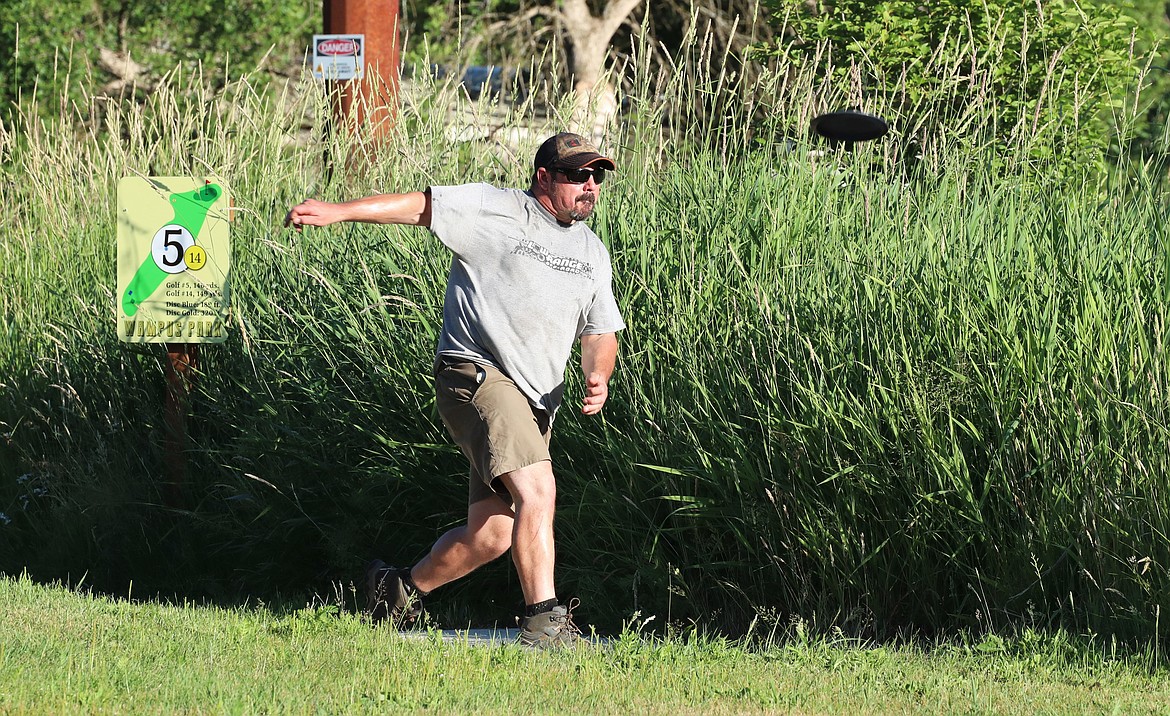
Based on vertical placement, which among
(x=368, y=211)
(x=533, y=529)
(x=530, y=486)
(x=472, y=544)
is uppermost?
(x=368, y=211)

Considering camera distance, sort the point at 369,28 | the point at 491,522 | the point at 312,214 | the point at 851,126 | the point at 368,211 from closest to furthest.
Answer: the point at 312,214 → the point at 368,211 → the point at 491,522 → the point at 851,126 → the point at 369,28

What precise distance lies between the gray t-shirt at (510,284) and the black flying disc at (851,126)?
4.82 ft

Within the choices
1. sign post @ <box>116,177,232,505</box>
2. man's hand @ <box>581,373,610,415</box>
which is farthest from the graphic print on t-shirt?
sign post @ <box>116,177,232,505</box>

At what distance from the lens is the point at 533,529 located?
16.8 ft

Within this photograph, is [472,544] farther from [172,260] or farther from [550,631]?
[172,260]

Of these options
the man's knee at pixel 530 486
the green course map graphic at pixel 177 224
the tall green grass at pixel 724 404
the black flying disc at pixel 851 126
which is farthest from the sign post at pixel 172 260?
the black flying disc at pixel 851 126

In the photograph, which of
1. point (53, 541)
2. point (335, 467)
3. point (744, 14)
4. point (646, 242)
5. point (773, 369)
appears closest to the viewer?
point (773, 369)

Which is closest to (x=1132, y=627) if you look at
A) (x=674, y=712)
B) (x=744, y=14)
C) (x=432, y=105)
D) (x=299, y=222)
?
(x=674, y=712)

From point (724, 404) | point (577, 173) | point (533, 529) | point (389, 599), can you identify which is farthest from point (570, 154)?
point (389, 599)

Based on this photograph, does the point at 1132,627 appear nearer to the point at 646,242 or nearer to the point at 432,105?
the point at 646,242

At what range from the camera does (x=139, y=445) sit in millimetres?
7715

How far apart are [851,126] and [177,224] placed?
3.09 meters

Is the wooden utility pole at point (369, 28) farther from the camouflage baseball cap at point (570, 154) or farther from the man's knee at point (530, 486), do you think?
the man's knee at point (530, 486)

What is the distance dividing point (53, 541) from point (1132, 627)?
5.07 metres
